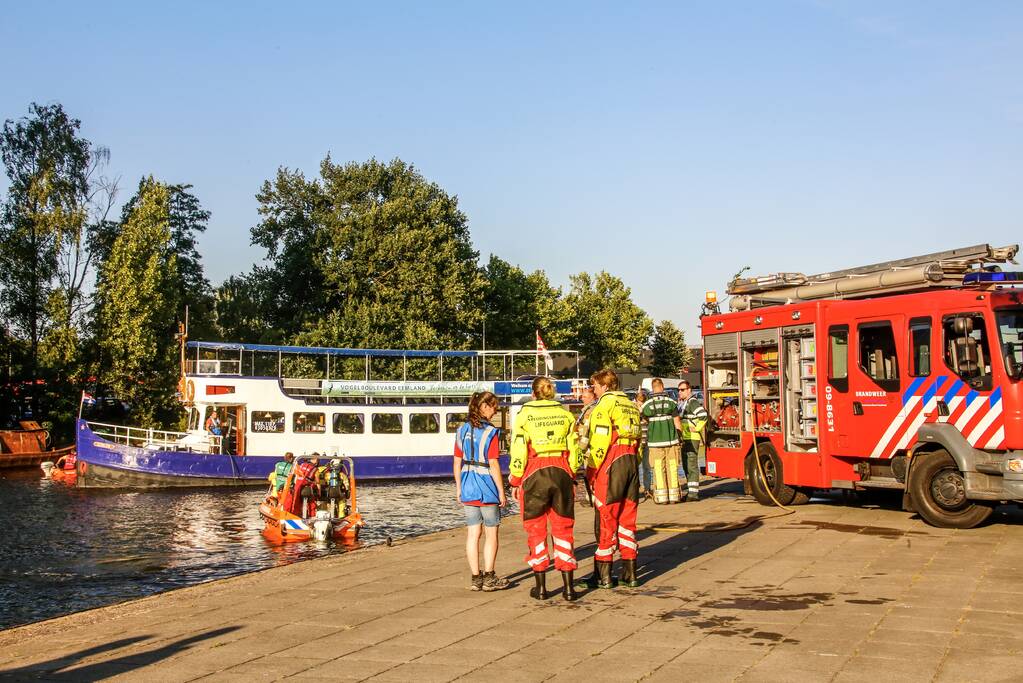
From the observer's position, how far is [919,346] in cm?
1431

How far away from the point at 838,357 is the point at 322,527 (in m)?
9.92

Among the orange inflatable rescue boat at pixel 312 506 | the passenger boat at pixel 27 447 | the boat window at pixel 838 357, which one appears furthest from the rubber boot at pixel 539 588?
the passenger boat at pixel 27 447

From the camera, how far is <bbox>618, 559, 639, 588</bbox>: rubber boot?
1011 cm

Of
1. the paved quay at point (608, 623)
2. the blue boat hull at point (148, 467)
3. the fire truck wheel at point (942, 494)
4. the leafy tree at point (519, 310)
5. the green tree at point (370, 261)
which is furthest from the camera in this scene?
the leafy tree at point (519, 310)

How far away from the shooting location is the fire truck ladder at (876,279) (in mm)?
14727

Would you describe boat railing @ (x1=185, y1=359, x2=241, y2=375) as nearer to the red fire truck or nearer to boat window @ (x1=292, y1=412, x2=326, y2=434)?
boat window @ (x1=292, y1=412, x2=326, y2=434)

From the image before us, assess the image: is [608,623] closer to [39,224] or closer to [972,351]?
[972,351]

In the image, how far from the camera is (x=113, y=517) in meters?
27.5

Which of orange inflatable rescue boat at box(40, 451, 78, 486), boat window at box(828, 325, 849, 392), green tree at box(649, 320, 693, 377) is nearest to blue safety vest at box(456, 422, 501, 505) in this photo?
boat window at box(828, 325, 849, 392)

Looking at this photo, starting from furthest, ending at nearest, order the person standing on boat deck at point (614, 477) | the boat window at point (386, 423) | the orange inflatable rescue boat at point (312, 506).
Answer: the boat window at point (386, 423)
the orange inflatable rescue boat at point (312, 506)
the person standing on boat deck at point (614, 477)

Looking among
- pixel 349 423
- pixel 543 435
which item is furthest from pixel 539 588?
pixel 349 423

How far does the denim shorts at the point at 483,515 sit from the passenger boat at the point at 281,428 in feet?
76.4

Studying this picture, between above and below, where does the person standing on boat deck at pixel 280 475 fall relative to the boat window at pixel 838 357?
below

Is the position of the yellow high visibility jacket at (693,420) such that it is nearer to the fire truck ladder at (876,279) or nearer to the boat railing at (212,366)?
the fire truck ladder at (876,279)
